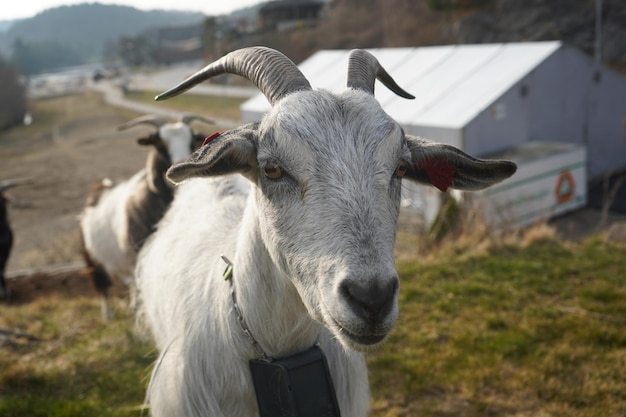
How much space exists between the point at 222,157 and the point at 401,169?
0.72 metres

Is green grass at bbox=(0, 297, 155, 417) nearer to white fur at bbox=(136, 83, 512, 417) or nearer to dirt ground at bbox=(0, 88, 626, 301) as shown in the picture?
white fur at bbox=(136, 83, 512, 417)

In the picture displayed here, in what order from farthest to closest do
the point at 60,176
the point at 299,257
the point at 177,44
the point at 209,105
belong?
the point at 177,44 < the point at 209,105 < the point at 60,176 < the point at 299,257

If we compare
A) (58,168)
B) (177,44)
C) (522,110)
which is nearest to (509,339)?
(522,110)

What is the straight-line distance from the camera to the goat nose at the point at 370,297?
1.93 meters

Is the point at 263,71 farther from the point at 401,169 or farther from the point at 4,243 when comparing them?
the point at 4,243

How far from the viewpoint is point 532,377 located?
4.37m

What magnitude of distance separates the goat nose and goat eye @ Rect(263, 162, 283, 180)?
1.79 feet

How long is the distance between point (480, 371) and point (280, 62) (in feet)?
10.0

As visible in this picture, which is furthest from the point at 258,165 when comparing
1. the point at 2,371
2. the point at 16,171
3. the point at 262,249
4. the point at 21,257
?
the point at 16,171

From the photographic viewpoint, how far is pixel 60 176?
69.6 ft

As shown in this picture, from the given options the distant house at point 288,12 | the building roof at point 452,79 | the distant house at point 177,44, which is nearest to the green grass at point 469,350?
the building roof at point 452,79

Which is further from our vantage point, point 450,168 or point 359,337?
point 450,168

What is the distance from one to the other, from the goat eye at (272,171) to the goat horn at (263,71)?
368 mm

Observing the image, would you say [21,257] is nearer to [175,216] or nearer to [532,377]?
[175,216]
